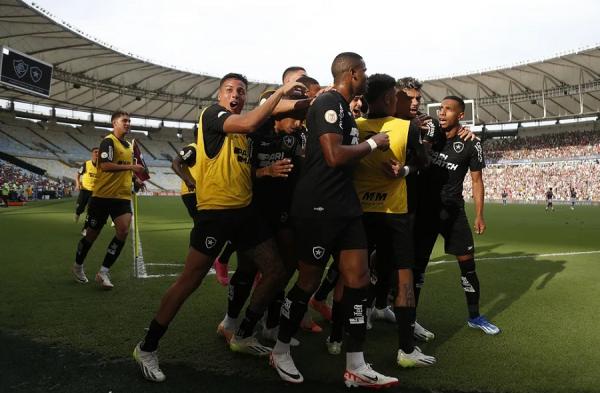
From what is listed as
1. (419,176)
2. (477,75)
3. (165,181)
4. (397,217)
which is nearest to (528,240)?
(419,176)

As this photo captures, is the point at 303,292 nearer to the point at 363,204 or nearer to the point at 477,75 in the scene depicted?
the point at 363,204

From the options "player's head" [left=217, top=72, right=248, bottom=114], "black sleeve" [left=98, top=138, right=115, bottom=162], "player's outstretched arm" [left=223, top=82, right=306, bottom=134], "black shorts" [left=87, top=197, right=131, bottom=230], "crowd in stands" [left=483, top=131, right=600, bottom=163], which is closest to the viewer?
"player's outstretched arm" [left=223, top=82, right=306, bottom=134]

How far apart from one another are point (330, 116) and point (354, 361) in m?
1.70

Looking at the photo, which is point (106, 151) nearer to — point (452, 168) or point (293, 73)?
point (293, 73)

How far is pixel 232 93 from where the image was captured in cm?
354

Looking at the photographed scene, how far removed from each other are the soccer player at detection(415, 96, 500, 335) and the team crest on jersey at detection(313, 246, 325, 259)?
170cm

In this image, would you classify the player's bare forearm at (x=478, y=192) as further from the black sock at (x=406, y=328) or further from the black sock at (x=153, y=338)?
the black sock at (x=153, y=338)

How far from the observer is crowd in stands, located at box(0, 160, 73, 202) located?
3628 centimetres

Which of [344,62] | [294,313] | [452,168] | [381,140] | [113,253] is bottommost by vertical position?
[294,313]

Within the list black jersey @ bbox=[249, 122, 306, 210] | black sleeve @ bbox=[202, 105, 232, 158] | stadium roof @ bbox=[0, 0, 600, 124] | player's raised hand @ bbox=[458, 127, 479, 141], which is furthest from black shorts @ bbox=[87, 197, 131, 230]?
stadium roof @ bbox=[0, 0, 600, 124]

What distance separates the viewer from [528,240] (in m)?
12.0

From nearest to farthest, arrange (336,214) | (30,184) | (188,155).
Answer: (336,214), (188,155), (30,184)

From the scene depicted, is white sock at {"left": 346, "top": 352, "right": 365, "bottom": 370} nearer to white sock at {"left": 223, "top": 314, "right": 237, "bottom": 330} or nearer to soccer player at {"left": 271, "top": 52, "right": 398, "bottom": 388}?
soccer player at {"left": 271, "top": 52, "right": 398, "bottom": 388}

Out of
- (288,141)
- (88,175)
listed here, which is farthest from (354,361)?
(88,175)
